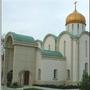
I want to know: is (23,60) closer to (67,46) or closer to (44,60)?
(44,60)

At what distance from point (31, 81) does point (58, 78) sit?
284 cm

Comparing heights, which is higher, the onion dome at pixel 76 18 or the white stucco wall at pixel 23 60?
the onion dome at pixel 76 18

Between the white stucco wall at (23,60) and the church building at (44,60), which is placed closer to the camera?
the white stucco wall at (23,60)

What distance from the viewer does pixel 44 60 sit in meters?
23.5

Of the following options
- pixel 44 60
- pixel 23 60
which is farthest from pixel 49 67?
pixel 23 60

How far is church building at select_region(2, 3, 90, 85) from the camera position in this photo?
76.4ft

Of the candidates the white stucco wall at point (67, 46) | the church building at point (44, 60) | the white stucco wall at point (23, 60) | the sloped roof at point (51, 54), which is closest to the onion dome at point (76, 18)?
the church building at point (44, 60)

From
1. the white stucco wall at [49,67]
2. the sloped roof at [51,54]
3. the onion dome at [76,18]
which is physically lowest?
the white stucco wall at [49,67]

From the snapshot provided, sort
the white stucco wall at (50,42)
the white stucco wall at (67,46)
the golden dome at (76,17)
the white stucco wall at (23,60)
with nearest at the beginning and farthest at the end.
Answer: the white stucco wall at (23,60), the white stucco wall at (67,46), the golden dome at (76,17), the white stucco wall at (50,42)

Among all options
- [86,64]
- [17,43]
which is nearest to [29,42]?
[17,43]

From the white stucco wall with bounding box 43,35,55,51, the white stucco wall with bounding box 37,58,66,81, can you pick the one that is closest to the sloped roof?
the white stucco wall with bounding box 37,58,66,81

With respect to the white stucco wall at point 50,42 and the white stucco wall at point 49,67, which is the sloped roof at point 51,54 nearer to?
the white stucco wall at point 49,67

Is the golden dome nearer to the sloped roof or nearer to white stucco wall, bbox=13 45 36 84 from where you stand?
the sloped roof

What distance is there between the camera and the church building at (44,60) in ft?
76.4
